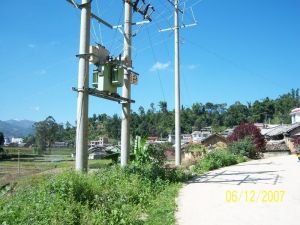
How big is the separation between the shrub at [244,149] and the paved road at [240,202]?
43.9 ft

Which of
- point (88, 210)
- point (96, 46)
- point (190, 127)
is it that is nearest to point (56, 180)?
point (88, 210)

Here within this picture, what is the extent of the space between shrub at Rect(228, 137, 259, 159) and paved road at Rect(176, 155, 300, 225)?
13.4 metres

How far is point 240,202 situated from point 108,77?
4.96 m

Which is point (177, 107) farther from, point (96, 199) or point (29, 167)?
point (29, 167)

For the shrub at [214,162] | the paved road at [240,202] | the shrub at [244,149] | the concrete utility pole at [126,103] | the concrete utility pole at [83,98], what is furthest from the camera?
the shrub at [244,149]

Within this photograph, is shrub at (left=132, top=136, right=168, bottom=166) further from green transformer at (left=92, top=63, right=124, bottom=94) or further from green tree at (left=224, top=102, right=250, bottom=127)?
green tree at (left=224, top=102, right=250, bottom=127)

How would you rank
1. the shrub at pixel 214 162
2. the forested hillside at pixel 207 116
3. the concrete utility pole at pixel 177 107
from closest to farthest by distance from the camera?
1. the shrub at pixel 214 162
2. the concrete utility pole at pixel 177 107
3. the forested hillside at pixel 207 116

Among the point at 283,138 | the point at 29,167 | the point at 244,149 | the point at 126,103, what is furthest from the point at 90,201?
the point at 29,167

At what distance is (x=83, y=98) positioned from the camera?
10.4 m

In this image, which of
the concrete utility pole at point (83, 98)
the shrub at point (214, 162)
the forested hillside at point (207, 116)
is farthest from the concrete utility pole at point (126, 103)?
the forested hillside at point (207, 116)
